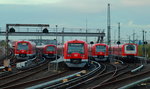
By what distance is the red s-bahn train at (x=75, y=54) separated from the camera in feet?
83.4

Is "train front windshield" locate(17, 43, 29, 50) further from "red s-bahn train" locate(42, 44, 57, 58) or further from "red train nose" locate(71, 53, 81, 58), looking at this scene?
"red train nose" locate(71, 53, 81, 58)

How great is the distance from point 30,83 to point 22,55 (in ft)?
69.3

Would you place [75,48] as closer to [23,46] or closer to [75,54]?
[75,54]

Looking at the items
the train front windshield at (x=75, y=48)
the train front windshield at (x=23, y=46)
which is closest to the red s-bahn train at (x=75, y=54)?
the train front windshield at (x=75, y=48)

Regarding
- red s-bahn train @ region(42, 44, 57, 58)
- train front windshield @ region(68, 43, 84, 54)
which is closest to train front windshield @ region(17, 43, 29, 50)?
red s-bahn train @ region(42, 44, 57, 58)

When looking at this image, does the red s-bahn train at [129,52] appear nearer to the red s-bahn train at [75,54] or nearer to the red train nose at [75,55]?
the red s-bahn train at [75,54]

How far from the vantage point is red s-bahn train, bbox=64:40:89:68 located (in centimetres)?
2543

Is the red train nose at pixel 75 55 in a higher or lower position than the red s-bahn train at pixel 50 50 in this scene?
higher

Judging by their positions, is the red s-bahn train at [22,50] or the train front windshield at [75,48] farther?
the red s-bahn train at [22,50]

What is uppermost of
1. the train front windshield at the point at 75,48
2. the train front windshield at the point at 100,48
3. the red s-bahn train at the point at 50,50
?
the train front windshield at the point at 75,48

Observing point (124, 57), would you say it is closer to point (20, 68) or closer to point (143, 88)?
point (20, 68)

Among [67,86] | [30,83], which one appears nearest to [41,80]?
[30,83]

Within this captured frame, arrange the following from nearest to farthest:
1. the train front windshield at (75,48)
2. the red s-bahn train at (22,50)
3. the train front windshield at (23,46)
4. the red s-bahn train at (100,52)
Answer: the train front windshield at (75,48), the red s-bahn train at (22,50), the train front windshield at (23,46), the red s-bahn train at (100,52)

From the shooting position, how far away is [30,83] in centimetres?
1680
